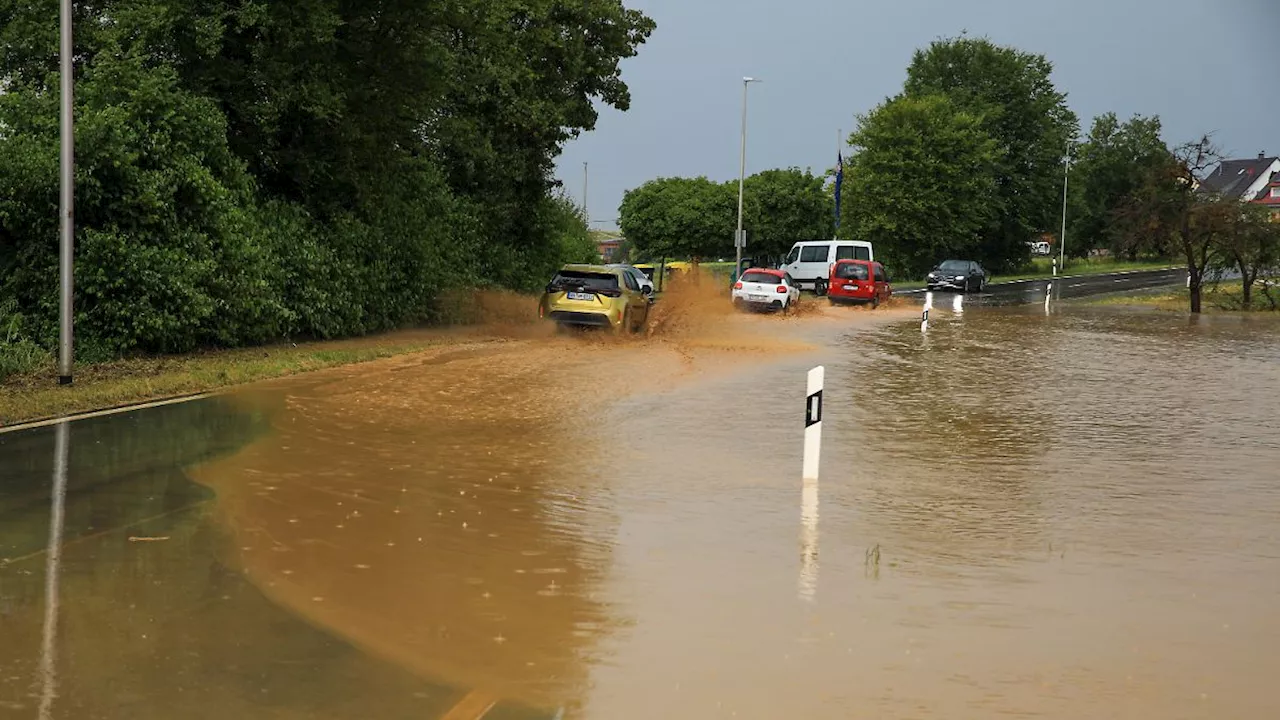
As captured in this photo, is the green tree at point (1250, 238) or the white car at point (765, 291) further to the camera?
the green tree at point (1250, 238)

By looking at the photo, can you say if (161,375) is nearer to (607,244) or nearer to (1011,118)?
(1011,118)

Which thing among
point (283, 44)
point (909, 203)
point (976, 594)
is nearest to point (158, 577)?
point (976, 594)

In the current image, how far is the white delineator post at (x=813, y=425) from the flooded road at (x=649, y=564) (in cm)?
26

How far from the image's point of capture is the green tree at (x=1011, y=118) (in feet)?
291

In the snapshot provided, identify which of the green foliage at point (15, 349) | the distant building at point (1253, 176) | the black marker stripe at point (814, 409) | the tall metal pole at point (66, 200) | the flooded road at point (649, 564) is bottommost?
the flooded road at point (649, 564)

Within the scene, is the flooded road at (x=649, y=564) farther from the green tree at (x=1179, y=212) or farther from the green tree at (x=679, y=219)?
the green tree at (x=679, y=219)

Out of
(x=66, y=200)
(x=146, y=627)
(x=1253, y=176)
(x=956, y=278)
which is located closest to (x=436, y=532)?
(x=146, y=627)

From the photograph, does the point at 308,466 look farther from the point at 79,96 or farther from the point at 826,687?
the point at 79,96

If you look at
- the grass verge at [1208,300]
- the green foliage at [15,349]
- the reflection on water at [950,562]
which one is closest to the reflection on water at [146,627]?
the reflection on water at [950,562]

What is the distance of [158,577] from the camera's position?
25.3ft

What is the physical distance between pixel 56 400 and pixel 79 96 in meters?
7.05

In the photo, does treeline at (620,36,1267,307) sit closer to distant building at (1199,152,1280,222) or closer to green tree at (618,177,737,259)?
green tree at (618,177,737,259)

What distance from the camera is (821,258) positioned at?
53.0m

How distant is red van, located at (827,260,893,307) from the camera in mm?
46531
